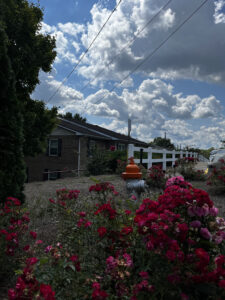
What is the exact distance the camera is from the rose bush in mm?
1529

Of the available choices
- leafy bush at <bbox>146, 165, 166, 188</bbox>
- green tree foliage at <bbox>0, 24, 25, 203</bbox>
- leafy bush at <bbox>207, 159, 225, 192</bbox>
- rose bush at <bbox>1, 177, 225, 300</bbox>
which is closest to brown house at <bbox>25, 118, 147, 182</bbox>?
leafy bush at <bbox>146, 165, 166, 188</bbox>

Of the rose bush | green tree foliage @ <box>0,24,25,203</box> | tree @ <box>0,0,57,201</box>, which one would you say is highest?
tree @ <box>0,0,57,201</box>

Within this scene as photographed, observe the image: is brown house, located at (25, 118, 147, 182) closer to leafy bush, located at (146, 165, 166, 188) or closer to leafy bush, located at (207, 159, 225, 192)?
leafy bush, located at (146, 165, 166, 188)

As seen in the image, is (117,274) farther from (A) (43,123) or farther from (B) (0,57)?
(A) (43,123)

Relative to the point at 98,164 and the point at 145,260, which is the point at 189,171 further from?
the point at 145,260

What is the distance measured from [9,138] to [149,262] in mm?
3927

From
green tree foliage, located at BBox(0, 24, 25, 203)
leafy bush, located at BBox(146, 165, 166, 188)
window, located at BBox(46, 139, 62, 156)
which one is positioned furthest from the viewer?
window, located at BBox(46, 139, 62, 156)

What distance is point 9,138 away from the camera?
4762 mm

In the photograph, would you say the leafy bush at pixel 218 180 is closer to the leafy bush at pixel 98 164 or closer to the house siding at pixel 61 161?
the leafy bush at pixel 98 164

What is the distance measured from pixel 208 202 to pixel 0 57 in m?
4.82

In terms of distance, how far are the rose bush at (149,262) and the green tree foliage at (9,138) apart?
2684 millimetres

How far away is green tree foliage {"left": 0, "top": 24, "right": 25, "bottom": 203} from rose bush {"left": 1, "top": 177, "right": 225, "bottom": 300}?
268cm

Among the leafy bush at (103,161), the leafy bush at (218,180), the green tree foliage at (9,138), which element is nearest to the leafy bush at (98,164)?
the leafy bush at (103,161)

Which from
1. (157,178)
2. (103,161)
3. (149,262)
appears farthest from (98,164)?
(149,262)
